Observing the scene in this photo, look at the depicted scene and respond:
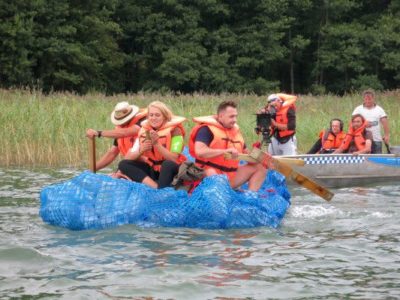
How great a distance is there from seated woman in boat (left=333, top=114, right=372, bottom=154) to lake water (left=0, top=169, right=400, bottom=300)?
11.2 feet

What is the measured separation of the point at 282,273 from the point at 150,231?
73.1 inches

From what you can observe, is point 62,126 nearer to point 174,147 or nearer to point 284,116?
point 284,116

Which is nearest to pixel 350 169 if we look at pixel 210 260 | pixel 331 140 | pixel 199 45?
pixel 331 140

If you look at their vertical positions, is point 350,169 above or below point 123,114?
below

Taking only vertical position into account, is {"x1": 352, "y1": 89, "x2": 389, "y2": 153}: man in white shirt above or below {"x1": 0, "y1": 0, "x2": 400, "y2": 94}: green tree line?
below

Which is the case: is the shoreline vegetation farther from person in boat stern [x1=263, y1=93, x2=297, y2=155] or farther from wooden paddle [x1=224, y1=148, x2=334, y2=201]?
wooden paddle [x1=224, y1=148, x2=334, y2=201]

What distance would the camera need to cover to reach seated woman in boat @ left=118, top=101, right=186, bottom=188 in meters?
8.56

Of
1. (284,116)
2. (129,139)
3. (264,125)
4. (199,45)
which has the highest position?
(199,45)

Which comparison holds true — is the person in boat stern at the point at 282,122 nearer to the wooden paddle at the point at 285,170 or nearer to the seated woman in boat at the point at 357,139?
the seated woman in boat at the point at 357,139

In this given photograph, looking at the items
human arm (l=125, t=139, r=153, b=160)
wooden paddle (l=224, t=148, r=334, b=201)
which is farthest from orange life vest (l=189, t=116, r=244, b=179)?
human arm (l=125, t=139, r=153, b=160)

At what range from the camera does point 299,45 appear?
35.2m

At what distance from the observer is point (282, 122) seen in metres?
12.0

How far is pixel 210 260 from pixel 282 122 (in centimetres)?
Answer: 545

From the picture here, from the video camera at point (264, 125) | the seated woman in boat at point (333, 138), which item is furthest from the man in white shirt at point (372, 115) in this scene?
the video camera at point (264, 125)
